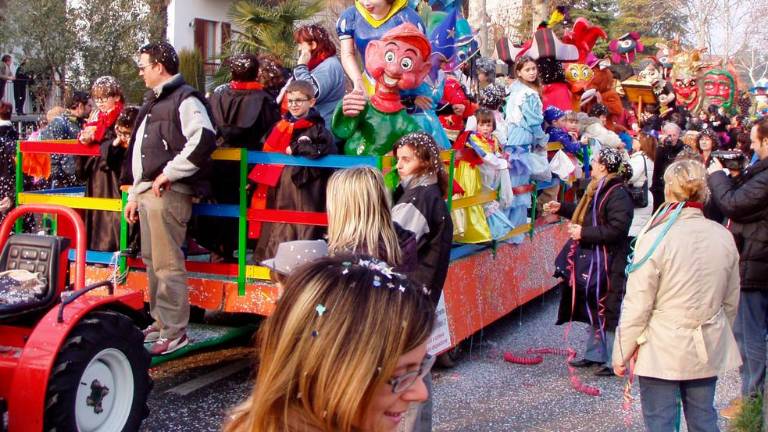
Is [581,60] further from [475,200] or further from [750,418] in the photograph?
[750,418]

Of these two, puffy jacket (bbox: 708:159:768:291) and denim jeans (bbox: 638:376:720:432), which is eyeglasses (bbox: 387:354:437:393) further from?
puffy jacket (bbox: 708:159:768:291)

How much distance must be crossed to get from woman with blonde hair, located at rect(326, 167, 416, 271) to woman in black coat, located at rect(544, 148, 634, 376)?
2925 mm

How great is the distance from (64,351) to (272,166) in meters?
2.13

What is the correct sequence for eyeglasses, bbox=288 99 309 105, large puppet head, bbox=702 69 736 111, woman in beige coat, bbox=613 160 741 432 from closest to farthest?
woman in beige coat, bbox=613 160 741 432 < eyeglasses, bbox=288 99 309 105 < large puppet head, bbox=702 69 736 111

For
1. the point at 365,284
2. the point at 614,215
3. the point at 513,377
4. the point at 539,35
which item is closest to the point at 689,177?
the point at 614,215

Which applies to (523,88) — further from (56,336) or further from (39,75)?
(39,75)

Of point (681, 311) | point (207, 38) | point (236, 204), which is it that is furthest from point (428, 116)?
point (207, 38)

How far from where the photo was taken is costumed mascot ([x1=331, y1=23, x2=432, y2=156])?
19.5 feet

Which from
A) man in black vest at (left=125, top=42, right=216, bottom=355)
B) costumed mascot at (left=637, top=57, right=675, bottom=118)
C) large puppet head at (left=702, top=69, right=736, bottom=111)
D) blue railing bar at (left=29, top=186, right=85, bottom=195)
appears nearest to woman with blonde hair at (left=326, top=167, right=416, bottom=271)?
man in black vest at (left=125, top=42, right=216, bottom=355)

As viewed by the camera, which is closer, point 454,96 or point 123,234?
point 123,234

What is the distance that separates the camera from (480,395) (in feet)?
19.7

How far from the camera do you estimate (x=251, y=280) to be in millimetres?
5688

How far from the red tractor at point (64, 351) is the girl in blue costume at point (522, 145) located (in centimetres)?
386

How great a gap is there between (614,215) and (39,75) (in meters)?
16.2
